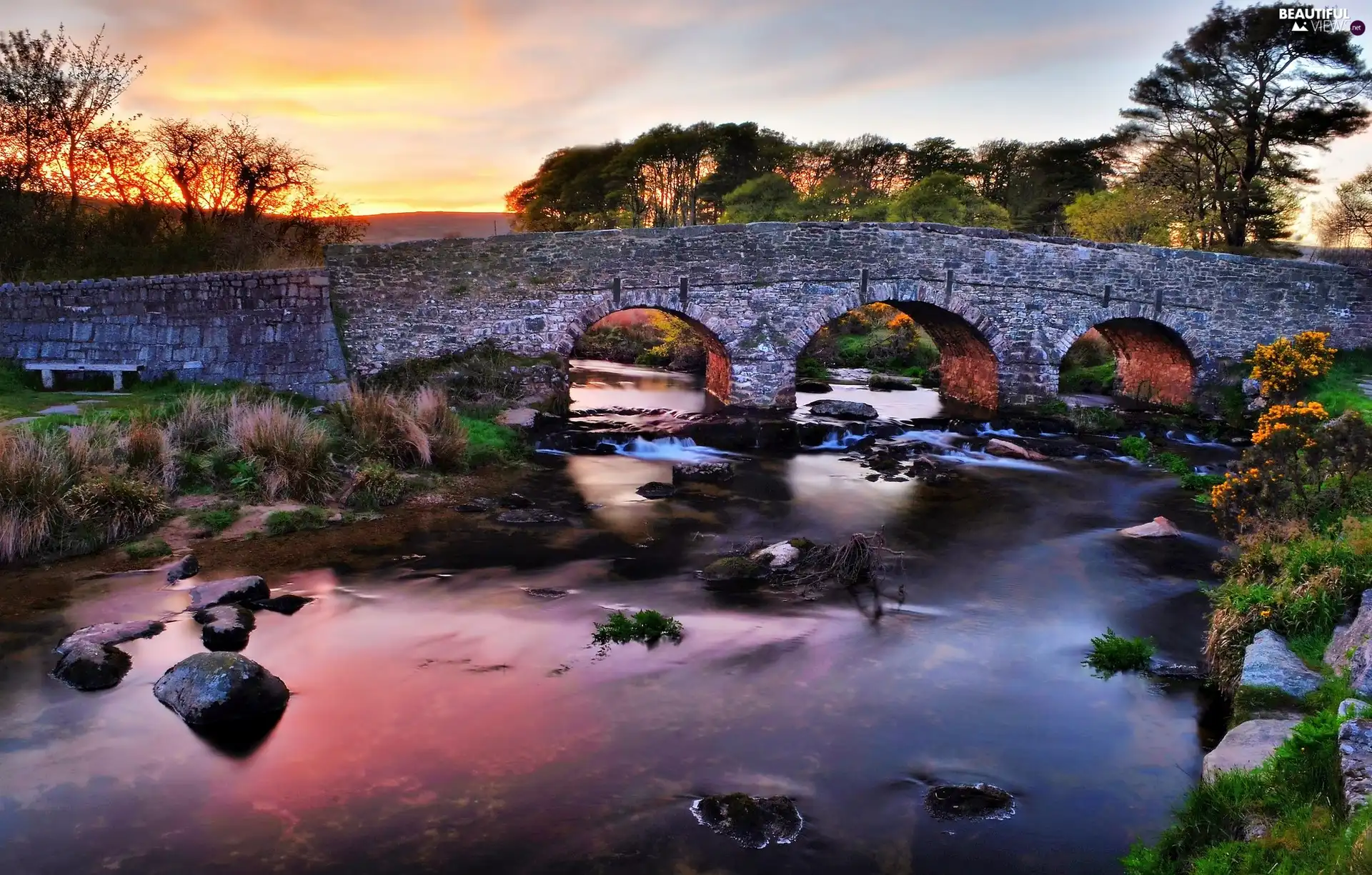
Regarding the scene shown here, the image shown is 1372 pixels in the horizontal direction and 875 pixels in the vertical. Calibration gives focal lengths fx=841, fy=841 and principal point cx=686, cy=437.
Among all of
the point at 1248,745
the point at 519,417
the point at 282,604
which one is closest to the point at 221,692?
the point at 282,604

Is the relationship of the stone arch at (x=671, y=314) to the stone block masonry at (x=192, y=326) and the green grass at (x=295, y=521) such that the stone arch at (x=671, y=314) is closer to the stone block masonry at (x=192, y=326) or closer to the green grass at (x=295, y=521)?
the stone block masonry at (x=192, y=326)

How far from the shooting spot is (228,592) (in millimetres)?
8586

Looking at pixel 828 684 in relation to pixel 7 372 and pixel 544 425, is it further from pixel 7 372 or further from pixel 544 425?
pixel 7 372

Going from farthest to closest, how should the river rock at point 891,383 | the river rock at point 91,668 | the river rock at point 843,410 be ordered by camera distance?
the river rock at point 891,383 < the river rock at point 843,410 < the river rock at point 91,668

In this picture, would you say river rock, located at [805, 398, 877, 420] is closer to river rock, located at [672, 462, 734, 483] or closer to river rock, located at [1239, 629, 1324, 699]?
river rock, located at [672, 462, 734, 483]

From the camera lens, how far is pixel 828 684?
730cm

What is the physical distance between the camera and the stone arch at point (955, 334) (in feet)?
64.8

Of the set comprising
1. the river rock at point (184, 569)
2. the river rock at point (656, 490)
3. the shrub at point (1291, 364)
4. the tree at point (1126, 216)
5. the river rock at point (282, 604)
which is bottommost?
the river rock at point (282, 604)

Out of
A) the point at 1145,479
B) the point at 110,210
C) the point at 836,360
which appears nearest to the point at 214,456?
the point at 110,210

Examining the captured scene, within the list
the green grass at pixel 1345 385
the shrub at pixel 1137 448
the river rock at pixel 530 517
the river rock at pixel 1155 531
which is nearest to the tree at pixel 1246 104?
→ the green grass at pixel 1345 385

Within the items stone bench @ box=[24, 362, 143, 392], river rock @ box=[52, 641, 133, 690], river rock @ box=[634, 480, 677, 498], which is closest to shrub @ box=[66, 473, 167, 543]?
river rock @ box=[52, 641, 133, 690]

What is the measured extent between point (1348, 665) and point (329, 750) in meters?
6.98

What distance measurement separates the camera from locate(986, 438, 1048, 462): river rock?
17.0 meters

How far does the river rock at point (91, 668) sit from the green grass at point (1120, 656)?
853 centimetres
